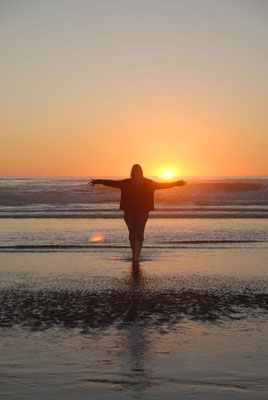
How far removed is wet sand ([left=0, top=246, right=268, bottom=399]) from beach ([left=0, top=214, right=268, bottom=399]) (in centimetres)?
1

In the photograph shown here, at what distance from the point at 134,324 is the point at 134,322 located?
9cm

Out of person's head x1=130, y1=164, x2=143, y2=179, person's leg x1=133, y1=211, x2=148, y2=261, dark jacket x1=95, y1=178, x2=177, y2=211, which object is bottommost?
person's leg x1=133, y1=211, x2=148, y2=261

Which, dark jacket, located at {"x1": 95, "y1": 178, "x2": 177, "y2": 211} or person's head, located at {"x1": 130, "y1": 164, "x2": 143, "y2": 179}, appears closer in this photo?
person's head, located at {"x1": 130, "y1": 164, "x2": 143, "y2": 179}

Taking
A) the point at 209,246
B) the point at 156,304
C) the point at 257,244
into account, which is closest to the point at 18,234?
the point at 209,246

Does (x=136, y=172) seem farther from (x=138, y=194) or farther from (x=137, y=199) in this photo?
(x=137, y=199)

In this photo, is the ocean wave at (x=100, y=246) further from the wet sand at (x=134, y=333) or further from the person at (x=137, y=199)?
the wet sand at (x=134, y=333)

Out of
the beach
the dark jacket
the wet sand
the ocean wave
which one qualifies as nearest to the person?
the dark jacket

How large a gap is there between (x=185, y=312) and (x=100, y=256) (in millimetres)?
5436

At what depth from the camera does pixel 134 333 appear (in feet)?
16.4

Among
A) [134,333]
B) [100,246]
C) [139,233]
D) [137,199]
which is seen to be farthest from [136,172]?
[134,333]

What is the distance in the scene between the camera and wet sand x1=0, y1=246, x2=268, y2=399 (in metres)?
3.76

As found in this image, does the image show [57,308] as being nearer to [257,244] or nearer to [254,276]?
[254,276]

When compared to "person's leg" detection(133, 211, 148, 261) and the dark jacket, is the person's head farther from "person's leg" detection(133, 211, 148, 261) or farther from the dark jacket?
"person's leg" detection(133, 211, 148, 261)

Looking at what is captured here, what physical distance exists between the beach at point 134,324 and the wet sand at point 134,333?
0.01 m
